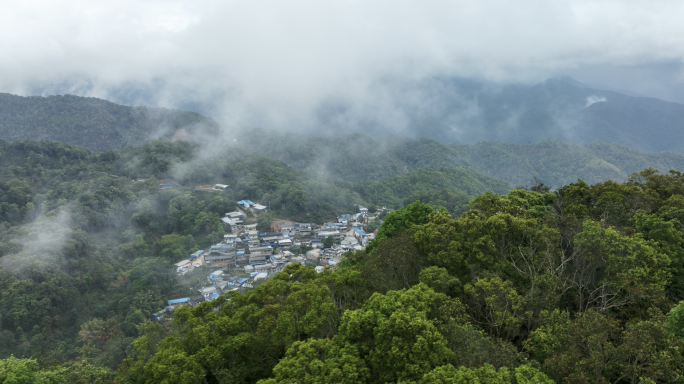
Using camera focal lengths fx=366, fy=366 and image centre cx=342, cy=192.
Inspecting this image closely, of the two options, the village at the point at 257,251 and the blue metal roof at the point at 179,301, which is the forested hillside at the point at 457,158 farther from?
the blue metal roof at the point at 179,301

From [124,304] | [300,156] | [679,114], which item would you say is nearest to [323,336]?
[124,304]

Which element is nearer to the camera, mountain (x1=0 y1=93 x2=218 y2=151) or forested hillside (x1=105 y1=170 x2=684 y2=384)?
forested hillside (x1=105 y1=170 x2=684 y2=384)

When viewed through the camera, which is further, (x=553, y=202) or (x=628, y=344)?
(x=553, y=202)

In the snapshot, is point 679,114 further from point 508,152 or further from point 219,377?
point 219,377

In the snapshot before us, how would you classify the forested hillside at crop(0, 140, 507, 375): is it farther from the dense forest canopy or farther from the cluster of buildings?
the cluster of buildings

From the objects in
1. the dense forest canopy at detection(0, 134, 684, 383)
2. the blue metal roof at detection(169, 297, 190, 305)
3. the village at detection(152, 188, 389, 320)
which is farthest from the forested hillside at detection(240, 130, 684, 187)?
the dense forest canopy at detection(0, 134, 684, 383)

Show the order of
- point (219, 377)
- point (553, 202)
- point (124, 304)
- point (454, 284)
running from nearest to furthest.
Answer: point (219, 377)
point (454, 284)
point (553, 202)
point (124, 304)
